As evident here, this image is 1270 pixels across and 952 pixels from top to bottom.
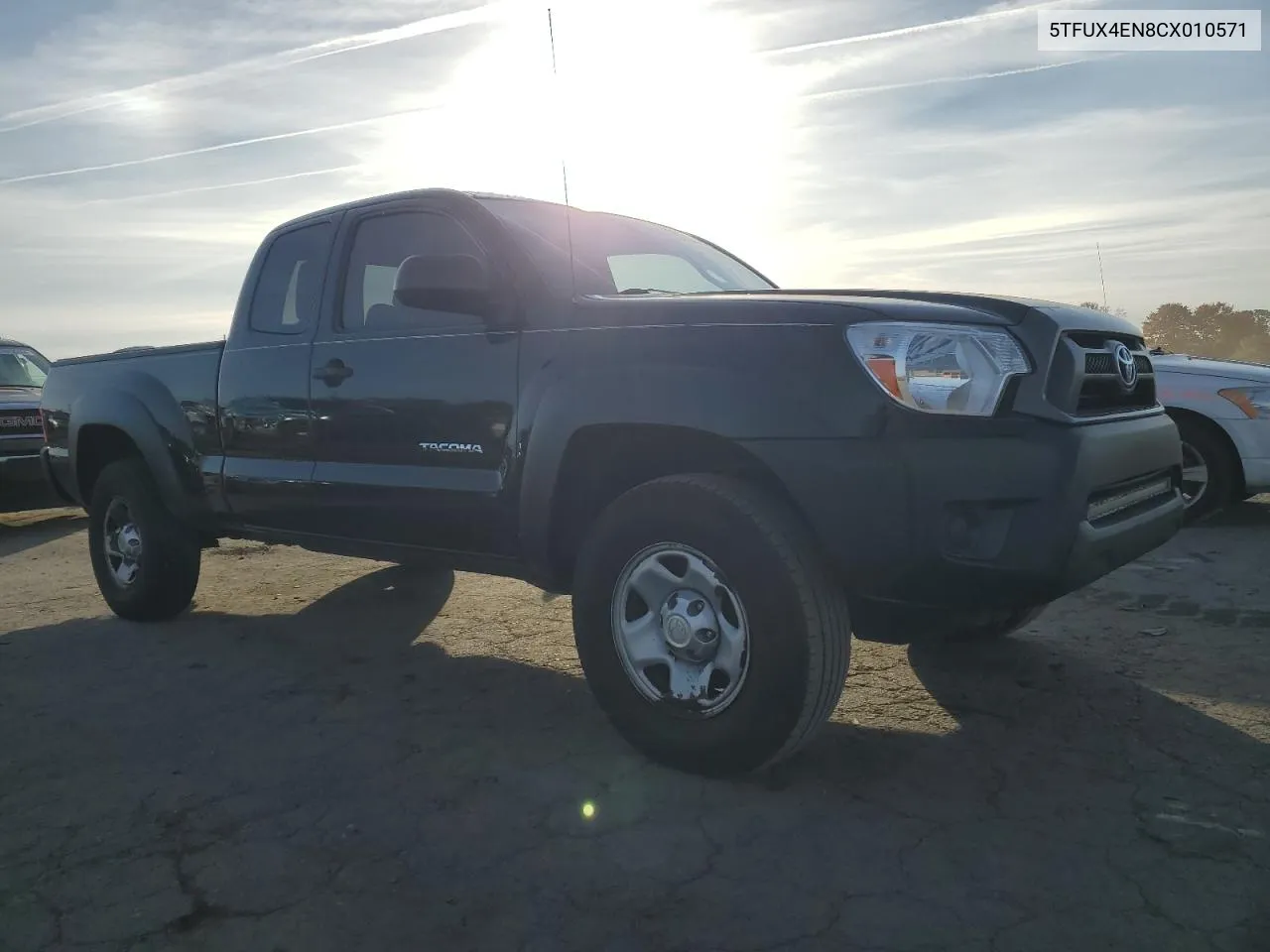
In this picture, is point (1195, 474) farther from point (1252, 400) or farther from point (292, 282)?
point (292, 282)

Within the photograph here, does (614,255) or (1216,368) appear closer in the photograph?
(614,255)

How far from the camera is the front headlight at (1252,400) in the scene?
664cm

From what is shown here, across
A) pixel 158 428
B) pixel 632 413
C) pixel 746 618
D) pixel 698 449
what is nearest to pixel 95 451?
pixel 158 428

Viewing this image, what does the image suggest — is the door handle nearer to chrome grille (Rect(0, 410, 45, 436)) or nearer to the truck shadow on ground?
the truck shadow on ground

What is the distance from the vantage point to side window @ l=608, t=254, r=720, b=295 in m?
3.88

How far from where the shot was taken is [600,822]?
276 centimetres

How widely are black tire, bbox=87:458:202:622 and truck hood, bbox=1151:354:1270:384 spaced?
19.8 ft

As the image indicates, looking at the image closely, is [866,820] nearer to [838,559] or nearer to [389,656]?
[838,559]

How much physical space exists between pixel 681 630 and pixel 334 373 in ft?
6.32

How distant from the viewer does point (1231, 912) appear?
2.20 m

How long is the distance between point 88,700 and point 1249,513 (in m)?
7.08

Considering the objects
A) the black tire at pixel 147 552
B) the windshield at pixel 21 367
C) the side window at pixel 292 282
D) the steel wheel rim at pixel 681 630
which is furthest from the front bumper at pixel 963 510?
the windshield at pixel 21 367

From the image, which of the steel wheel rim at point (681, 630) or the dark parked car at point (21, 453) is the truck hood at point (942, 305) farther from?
the dark parked car at point (21, 453)

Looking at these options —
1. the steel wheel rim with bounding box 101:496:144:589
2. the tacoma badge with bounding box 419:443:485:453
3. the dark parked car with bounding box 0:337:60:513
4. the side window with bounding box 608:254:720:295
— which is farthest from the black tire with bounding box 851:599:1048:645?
the dark parked car with bounding box 0:337:60:513
